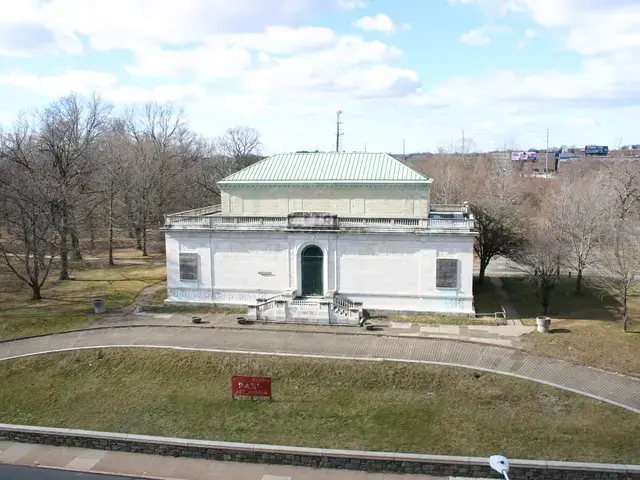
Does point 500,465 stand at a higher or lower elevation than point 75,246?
lower

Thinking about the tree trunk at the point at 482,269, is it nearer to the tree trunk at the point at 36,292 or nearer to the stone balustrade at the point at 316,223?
the stone balustrade at the point at 316,223

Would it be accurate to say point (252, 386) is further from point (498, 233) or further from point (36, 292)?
point (498, 233)

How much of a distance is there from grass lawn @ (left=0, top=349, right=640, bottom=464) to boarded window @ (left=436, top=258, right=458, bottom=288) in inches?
318

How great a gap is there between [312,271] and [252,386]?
1157 cm

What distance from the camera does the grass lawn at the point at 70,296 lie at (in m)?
30.2

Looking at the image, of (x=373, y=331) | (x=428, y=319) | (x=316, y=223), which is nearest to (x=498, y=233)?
(x=428, y=319)

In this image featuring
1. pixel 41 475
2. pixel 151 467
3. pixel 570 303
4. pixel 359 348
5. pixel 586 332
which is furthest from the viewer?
pixel 570 303

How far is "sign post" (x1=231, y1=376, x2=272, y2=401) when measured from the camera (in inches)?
832

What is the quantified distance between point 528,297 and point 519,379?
1544 cm

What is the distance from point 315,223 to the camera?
31.5m

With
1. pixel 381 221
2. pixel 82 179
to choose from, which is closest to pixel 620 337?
pixel 381 221

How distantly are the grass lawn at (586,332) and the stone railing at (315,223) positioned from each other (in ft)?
23.2

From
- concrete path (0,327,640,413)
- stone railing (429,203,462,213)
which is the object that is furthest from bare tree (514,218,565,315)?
concrete path (0,327,640,413)

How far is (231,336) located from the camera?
27.7 meters
